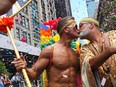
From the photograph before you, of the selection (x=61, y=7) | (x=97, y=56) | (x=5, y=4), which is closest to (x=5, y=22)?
(x=97, y=56)

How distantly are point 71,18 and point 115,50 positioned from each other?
3.64ft

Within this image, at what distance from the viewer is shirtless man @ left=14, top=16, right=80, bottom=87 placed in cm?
298

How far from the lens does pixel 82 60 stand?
2555 mm

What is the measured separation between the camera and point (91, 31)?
2.66 meters

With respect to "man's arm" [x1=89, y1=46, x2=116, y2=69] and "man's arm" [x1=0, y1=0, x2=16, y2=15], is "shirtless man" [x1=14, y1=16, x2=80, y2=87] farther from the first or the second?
"man's arm" [x1=0, y1=0, x2=16, y2=15]

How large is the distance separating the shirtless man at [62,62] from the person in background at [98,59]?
431mm

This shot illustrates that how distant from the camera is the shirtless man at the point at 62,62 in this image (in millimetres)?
2982

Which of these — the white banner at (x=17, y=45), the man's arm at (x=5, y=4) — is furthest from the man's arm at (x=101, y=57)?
the white banner at (x=17, y=45)

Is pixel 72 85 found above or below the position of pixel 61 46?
below

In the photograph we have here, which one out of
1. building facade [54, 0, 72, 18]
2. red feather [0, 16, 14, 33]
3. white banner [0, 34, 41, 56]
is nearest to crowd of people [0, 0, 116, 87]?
red feather [0, 16, 14, 33]

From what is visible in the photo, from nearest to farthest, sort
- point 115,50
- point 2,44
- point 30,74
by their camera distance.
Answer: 1. point 115,50
2. point 30,74
3. point 2,44

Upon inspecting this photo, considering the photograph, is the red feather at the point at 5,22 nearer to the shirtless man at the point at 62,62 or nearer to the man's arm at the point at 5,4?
the shirtless man at the point at 62,62

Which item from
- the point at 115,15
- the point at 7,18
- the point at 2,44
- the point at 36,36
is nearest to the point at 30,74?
the point at 7,18

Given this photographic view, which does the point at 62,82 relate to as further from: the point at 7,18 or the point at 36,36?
the point at 36,36
